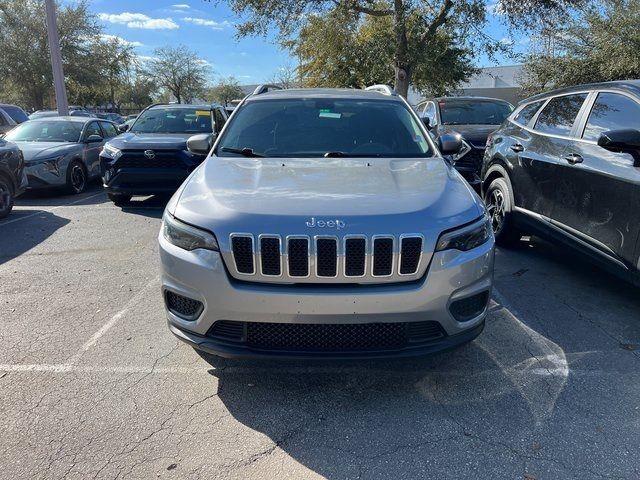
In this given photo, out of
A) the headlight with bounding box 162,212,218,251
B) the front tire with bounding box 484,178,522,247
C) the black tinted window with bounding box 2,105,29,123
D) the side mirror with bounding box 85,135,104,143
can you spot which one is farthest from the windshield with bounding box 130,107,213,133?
the headlight with bounding box 162,212,218,251

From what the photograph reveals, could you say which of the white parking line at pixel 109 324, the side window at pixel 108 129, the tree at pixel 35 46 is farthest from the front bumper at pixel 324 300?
the tree at pixel 35 46

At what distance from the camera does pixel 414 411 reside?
2.80 metres

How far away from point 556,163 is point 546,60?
79.6 feet

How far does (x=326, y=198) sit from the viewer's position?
2.76 metres

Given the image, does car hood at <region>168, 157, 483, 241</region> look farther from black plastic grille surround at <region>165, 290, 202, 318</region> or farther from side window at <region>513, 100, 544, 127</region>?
side window at <region>513, 100, 544, 127</region>

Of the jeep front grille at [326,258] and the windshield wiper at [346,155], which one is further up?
the windshield wiper at [346,155]

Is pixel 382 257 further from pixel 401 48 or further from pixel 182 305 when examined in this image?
pixel 401 48

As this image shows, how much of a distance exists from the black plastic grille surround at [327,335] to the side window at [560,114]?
125 inches

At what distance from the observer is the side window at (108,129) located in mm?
11594

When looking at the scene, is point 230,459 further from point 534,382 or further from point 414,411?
point 534,382

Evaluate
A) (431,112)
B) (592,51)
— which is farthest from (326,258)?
(592,51)

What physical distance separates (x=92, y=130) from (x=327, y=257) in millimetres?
10119

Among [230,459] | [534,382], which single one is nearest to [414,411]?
[534,382]

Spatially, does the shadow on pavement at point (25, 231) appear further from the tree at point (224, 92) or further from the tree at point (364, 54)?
the tree at point (224, 92)
